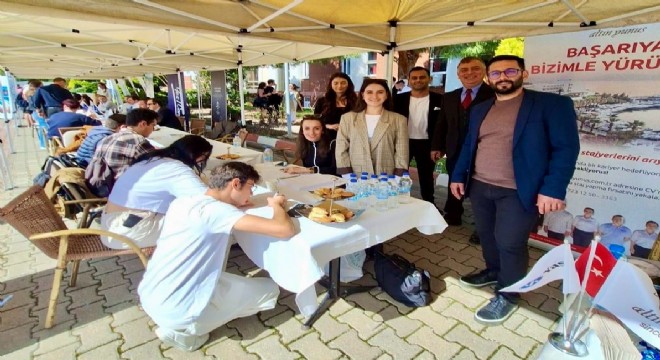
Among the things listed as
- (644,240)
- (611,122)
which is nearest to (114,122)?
(611,122)

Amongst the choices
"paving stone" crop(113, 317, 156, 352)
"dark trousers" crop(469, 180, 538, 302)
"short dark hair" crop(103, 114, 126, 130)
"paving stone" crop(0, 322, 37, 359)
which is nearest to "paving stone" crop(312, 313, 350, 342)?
"paving stone" crop(113, 317, 156, 352)

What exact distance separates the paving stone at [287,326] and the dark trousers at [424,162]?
2258 millimetres

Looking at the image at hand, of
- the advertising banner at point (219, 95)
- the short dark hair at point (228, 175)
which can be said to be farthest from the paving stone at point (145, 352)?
the advertising banner at point (219, 95)

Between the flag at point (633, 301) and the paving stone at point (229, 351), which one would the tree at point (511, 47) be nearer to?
the flag at point (633, 301)

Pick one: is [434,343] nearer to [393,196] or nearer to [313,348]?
[313,348]

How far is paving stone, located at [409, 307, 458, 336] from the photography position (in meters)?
2.29

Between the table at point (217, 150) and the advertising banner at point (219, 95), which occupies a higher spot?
the advertising banner at point (219, 95)

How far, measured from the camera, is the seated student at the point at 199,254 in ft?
5.84

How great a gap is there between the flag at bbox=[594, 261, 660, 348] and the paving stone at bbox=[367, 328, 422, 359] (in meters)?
1.04

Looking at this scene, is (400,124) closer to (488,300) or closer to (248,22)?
(488,300)

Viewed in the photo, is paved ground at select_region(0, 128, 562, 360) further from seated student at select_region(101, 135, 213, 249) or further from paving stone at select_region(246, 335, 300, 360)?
seated student at select_region(101, 135, 213, 249)

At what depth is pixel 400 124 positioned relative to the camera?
2.93 metres

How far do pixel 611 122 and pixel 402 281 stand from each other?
7.37ft

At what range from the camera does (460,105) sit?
345 centimetres
